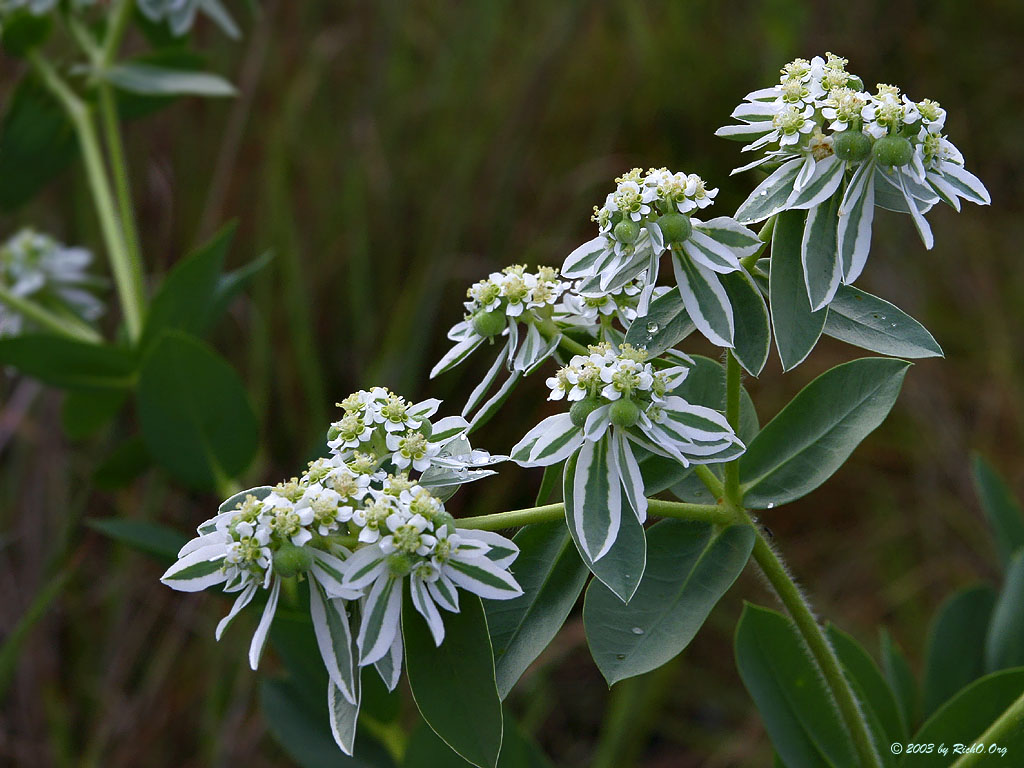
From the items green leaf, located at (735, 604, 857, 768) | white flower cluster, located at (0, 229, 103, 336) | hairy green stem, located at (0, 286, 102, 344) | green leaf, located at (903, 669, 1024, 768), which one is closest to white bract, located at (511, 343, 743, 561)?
green leaf, located at (735, 604, 857, 768)

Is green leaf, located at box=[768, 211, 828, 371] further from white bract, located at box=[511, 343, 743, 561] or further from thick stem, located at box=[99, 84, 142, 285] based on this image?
thick stem, located at box=[99, 84, 142, 285]

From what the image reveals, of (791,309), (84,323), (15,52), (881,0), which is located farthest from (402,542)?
(881,0)

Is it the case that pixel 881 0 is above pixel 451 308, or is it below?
above

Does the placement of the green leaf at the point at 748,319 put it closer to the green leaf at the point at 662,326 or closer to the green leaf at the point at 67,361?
the green leaf at the point at 662,326

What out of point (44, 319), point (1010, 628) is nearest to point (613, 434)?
point (1010, 628)

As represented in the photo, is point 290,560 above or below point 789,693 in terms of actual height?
above

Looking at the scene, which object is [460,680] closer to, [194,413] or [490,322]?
[490,322]

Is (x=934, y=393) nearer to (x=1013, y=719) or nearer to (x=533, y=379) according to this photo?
(x=533, y=379)
